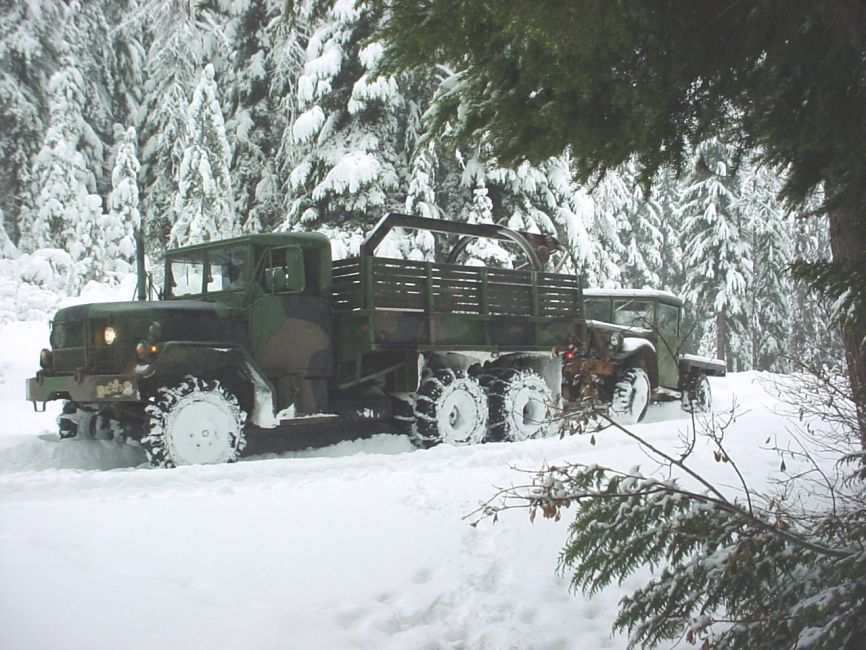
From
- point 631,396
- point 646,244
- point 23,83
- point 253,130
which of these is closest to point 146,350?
point 23,83

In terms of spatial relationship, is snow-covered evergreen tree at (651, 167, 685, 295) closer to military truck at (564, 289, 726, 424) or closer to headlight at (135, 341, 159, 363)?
military truck at (564, 289, 726, 424)

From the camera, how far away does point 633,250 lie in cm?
2914

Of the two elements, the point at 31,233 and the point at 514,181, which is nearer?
the point at 31,233

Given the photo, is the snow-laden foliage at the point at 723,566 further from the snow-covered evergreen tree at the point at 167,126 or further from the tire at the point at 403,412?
the snow-covered evergreen tree at the point at 167,126

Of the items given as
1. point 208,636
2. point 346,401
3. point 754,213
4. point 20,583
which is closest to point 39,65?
point 20,583

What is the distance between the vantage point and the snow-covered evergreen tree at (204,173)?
18500 mm

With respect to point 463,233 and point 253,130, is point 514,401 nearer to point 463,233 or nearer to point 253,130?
point 463,233

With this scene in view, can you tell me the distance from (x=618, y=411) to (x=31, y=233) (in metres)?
8.61

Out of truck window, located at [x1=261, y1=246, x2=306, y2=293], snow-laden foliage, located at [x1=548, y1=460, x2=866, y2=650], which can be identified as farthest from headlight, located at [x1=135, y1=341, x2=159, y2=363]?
snow-laden foliage, located at [x1=548, y1=460, x2=866, y2=650]

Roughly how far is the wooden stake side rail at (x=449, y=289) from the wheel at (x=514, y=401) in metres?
0.84

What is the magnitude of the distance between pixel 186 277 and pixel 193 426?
7.26ft

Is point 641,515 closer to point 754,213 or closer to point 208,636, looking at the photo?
point 208,636

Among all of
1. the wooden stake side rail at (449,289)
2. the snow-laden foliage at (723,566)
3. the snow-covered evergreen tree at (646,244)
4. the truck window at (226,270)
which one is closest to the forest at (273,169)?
the wooden stake side rail at (449,289)

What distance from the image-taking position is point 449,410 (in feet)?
32.3
